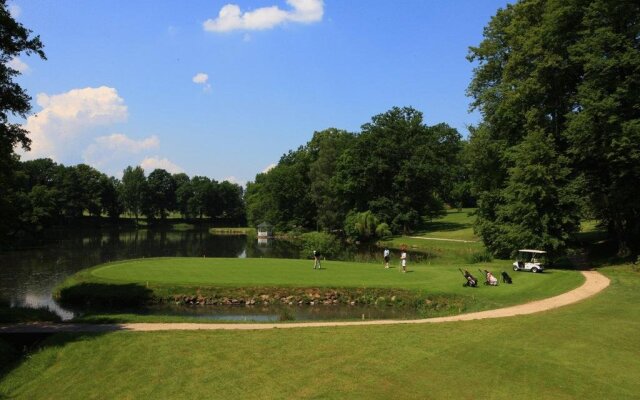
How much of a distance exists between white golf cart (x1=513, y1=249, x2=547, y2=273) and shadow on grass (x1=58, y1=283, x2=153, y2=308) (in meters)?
25.0

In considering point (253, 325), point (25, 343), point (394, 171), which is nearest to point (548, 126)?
point (253, 325)

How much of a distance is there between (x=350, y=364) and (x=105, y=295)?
21121mm

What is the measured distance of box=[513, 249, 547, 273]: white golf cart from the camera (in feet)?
105

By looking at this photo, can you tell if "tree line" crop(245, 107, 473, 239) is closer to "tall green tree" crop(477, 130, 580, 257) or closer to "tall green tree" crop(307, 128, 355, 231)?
"tall green tree" crop(307, 128, 355, 231)

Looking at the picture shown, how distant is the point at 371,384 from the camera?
39.5 ft

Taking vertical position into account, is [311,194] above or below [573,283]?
above

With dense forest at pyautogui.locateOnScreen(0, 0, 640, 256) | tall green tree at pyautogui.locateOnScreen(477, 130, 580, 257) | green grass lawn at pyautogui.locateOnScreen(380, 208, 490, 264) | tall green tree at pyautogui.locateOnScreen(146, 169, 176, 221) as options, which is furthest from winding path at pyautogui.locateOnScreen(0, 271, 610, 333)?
tall green tree at pyautogui.locateOnScreen(146, 169, 176, 221)

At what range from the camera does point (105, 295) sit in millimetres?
29031

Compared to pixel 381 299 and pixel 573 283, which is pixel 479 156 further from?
pixel 381 299

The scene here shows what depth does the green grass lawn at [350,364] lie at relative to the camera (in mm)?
11875

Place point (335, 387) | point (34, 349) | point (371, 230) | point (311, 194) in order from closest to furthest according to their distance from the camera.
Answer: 1. point (335, 387)
2. point (34, 349)
3. point (371, 230)
4. point (311, 194)

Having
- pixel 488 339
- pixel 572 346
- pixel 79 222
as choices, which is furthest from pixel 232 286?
pixel 79 222

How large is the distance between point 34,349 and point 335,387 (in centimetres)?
1115

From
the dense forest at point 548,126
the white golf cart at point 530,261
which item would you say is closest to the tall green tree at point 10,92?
the dense forest at point 548,126
